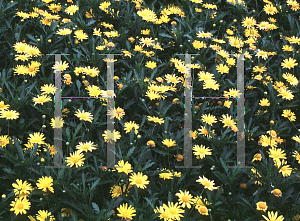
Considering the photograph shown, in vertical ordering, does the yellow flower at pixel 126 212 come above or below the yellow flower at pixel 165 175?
below

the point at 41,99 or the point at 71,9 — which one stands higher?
the point at 71,9

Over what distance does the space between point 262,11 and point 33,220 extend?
277 centimetres

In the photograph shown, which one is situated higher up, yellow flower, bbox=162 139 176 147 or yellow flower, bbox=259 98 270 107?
yellow flower, bbox=259 98 270 107

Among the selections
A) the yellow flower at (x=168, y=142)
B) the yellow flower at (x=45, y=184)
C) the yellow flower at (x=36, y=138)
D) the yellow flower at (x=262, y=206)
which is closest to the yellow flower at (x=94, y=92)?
the yellow flower at (x=36, y=138)

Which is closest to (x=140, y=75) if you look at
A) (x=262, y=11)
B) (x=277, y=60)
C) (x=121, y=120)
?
(x=121, y=120)

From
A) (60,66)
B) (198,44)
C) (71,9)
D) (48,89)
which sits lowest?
(48,89)

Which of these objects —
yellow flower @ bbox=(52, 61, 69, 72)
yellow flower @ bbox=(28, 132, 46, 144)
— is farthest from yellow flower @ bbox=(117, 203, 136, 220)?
yellow flower @ bbox=(52, 61, 69, 72)

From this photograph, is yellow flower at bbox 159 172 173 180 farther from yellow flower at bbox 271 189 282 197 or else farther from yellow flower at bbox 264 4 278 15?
yellow flower at bbox 264 4 278 15

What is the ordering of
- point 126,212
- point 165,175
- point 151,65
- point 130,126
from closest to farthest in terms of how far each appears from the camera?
1. point 126,212
2. point 165,175
3. point 130,126
4. point 151,65

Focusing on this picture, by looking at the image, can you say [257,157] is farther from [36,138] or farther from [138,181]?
[36,138]

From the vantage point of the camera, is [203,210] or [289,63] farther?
[289,63]

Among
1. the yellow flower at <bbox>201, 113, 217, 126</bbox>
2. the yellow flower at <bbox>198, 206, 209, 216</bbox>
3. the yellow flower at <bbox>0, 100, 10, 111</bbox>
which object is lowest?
the yellow flower at <bbox>198, 206, 209, 216</bbox>
